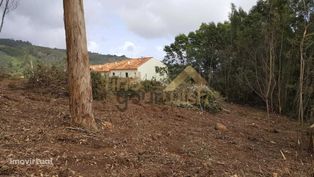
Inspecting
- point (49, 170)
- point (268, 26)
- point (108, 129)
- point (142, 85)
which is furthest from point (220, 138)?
point (268, 26)

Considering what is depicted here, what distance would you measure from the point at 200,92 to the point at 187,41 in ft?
38.7

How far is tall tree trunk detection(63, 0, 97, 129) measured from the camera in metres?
5.32

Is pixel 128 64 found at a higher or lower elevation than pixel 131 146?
higher

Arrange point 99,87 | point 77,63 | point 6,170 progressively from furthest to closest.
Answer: point 99,87 → point 77,63 → point 6,170

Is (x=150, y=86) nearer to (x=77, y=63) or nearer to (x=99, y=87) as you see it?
(x=99, y=87)

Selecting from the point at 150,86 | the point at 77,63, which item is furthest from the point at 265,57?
the point at 77,63

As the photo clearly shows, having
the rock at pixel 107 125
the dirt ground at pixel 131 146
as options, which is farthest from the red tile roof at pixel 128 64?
the rock at pixel 107 125

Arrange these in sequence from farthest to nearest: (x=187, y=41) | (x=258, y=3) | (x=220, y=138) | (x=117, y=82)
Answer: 1. (x=187, y=41)
2. (x=258, y=3)
3. (x=117, y=82)
4. (x=220, y=138)

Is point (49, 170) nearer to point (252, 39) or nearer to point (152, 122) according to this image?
point (152, 122)

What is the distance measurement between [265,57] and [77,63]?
8.66m

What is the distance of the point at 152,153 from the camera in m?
4.73

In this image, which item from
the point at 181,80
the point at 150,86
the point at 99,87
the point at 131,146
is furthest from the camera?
the point at 181,80

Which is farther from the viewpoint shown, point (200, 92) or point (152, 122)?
point (200, 92)

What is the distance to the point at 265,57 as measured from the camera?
12.6 m
